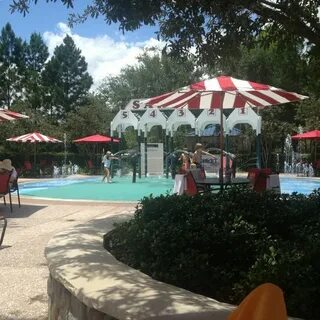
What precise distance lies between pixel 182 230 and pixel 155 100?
7429mm

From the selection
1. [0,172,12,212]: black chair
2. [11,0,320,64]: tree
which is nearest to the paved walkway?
[0,172,12,212]: black chair

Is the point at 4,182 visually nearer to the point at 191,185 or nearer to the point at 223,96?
the point at 191,185

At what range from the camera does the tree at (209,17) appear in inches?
153

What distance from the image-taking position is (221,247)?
3.77m

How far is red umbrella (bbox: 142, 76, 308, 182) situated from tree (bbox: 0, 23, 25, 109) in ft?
147

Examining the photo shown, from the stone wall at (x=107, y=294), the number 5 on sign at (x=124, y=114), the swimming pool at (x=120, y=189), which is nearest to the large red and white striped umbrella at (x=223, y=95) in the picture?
the swimming pool at (x=120, y=189)

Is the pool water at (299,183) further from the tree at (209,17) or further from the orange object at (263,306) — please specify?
the orange object at (263,306)

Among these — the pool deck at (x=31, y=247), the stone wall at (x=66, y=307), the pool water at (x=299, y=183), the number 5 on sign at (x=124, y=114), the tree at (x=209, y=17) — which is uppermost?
the number 5 on sign at (x=124, y=114)

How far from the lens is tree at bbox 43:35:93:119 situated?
189 ft

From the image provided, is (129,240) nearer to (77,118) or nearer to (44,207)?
(44,207)

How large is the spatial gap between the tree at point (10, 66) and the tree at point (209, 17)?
52402 millimetres

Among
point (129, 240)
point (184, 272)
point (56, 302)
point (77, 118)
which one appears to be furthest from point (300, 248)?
point (77, 118)

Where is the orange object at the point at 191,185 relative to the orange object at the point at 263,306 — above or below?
above

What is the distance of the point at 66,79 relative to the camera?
60688 millimetres
